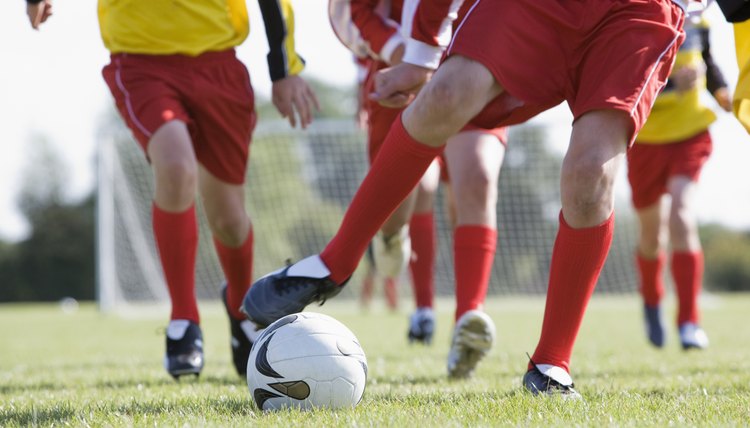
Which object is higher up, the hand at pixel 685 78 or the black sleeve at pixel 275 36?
the black sleeve at pixel 275 36

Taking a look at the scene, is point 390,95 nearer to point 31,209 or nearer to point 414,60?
point 414,60

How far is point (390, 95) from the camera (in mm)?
2883

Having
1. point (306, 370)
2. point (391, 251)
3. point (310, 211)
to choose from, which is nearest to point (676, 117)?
point (391, 251)

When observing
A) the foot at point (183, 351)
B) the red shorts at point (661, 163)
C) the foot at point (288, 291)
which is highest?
the foot at point (288, 291)

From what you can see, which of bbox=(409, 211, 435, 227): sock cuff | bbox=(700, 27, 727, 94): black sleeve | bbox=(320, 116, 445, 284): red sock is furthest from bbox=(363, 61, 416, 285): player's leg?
bbox=(700, 27, 727, 94): black sleeve

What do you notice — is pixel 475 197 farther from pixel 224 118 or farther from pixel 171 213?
pixel 171 213

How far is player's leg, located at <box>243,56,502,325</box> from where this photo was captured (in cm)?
250

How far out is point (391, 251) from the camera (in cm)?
→ 462

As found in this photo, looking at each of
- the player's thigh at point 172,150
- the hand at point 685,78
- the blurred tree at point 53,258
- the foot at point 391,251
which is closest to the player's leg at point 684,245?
the hand at point 685,78

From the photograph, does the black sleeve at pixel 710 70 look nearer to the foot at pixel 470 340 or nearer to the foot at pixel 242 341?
the foot at pixel 470 340

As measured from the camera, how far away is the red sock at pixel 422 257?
5.75 metres

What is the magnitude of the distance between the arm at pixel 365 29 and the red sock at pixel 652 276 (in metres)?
3.35

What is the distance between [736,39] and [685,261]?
11.0 ft

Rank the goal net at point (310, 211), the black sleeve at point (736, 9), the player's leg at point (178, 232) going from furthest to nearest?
the goal net at point (310, 211), the player's leg at point (178, 232), the black sleeve at point (736, 9)
